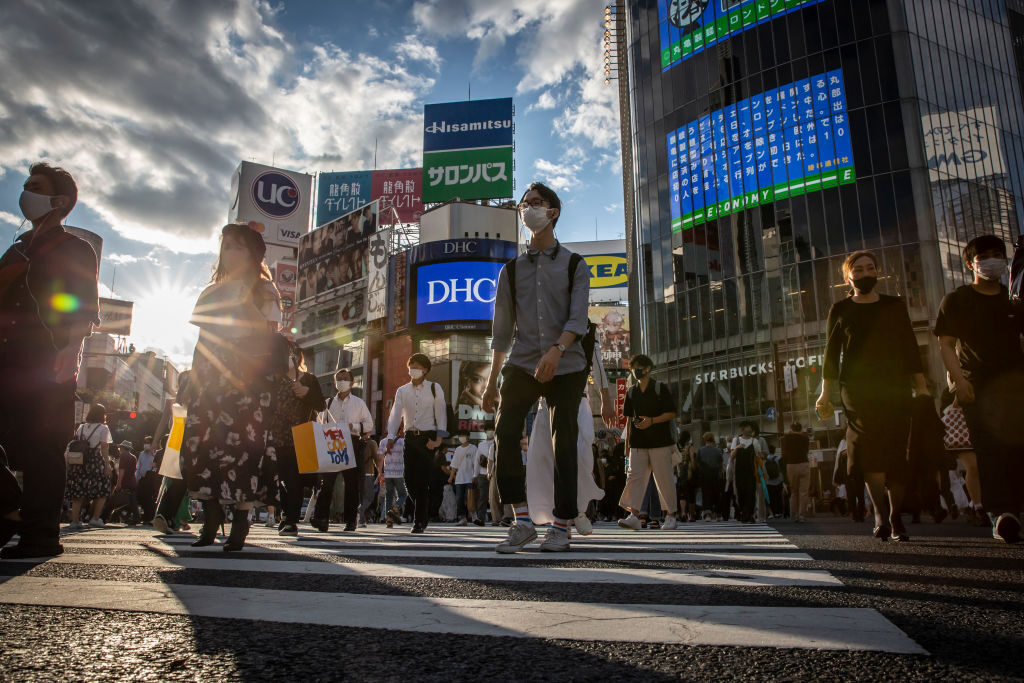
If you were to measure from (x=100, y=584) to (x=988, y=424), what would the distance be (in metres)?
4.45

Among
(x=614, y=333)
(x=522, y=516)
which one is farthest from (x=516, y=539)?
(x=614, y=333)

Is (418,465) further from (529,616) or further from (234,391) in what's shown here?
(529,616)

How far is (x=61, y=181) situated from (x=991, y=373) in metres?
5.20

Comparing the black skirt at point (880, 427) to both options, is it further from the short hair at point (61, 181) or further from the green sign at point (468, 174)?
the green sign at point (468, 174)

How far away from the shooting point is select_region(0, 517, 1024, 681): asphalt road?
1.26m

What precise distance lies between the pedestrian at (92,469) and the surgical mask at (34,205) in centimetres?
710

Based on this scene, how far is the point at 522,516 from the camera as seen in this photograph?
385cm

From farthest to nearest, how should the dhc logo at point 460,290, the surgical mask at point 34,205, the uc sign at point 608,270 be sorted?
the uc sign at point 608,270, the dhc logo at point 460,290, the surgical mask at point 34,205

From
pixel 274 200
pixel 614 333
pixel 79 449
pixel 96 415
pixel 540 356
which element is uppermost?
pixel 274 200

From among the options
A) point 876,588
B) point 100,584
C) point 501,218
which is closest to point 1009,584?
point 876,588

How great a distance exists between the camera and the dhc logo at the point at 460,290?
48.2 m

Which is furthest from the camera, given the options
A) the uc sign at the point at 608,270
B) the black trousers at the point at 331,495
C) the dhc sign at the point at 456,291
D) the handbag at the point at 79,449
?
the uc sign at the point at 608,270

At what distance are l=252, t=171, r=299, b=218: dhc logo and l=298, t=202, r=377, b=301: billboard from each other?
409 centimetres

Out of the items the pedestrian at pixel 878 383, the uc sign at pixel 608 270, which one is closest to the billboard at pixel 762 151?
the uc sign at pixel 608 270
